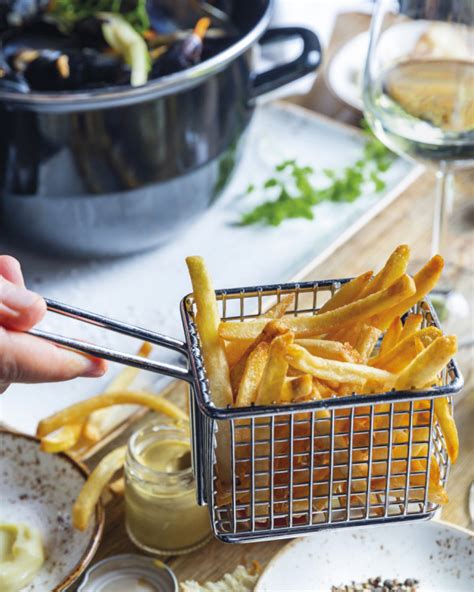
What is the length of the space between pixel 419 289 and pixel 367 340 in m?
0.07

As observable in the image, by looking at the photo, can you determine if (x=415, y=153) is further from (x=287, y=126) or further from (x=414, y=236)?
(x=287, y=126)

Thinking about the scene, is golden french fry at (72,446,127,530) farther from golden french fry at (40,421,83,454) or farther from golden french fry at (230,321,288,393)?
golden french fry at (230,321,288,393)

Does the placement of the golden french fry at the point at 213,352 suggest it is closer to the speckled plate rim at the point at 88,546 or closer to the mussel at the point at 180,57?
the speckled plate rim at the point at 88,546

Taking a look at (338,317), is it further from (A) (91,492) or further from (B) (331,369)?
(A) (91,492)

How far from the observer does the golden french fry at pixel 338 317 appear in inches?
33.5

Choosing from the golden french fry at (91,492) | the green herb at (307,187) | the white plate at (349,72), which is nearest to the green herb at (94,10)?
the green herb at (307,187)

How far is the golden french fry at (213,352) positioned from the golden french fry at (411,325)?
183mm

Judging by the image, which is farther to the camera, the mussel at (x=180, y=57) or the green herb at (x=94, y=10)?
the green herb at (x=94, y=10)

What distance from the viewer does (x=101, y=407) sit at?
4.11 feet

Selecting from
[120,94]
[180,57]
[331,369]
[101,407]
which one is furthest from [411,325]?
[180,57]

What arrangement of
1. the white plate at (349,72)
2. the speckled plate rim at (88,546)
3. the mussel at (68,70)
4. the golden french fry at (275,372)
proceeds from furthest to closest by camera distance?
the white plate at (349,72) < the mussel at (68,70) < the speckled plate rim at (88,546) < the golden french fry at (275,372)

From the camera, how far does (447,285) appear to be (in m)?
1.64

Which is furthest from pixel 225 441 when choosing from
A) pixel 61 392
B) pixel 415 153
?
pixel 415 153

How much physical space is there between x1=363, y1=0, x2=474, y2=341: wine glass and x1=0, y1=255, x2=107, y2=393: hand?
28.3 inches
